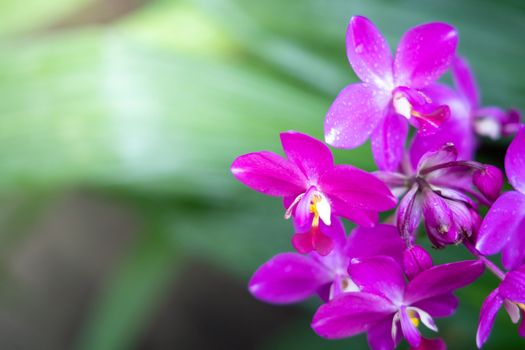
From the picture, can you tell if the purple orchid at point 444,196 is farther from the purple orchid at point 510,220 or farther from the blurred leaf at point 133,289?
the blurred leaf at point 133,289

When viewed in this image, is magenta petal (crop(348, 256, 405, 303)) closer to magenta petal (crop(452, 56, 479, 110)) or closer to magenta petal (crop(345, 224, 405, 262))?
magenta petal (crop(345, 224, 405, 262))

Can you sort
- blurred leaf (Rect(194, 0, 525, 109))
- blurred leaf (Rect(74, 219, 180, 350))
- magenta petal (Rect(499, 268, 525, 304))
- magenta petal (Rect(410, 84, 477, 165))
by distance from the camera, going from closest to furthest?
1. magenta petal (Rect(499, 268, 525, 304))
2. magenta petal (Rect(410, 84, 477, 165))
3. blurred leaf (Rect(194, 0, 525, 109))
4. blurred leaf (Rect(74, 219, 180, 350))

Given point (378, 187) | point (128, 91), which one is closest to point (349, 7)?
point (128, 91)

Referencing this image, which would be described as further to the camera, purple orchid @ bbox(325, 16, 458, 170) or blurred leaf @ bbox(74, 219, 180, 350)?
blurred leaf @ bbox(74, 219, 180, 350)

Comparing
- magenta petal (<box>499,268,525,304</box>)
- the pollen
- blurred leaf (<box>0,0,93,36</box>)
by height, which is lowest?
the pollen

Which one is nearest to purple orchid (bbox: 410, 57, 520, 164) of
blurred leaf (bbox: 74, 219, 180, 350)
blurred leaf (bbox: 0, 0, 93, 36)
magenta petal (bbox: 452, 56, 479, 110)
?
magenta petal (bbox: 452, 56, 479, 110)

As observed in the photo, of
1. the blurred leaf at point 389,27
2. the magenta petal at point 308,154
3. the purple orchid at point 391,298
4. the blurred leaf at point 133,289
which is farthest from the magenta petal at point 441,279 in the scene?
the blurred leaf at point 133,289
